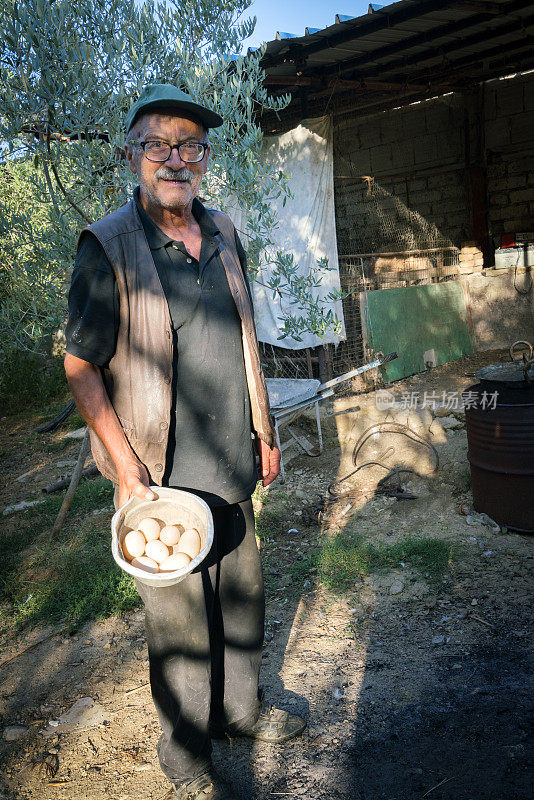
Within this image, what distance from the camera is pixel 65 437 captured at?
7.81 meters

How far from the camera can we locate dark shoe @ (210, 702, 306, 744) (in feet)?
7.73

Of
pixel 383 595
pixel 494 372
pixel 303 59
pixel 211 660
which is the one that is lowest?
pixel 383 595

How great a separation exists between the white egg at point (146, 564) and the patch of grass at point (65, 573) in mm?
2085

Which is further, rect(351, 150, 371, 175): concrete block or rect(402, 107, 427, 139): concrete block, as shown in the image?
rect(351, 150, 371, 175): concrete block

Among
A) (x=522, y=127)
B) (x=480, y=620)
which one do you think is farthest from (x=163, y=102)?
(x=522, y=127)

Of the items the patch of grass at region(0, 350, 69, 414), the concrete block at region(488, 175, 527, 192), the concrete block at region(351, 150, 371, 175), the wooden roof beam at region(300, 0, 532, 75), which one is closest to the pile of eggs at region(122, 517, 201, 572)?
the wooden roof beam at region(300, 0, 532, 75)

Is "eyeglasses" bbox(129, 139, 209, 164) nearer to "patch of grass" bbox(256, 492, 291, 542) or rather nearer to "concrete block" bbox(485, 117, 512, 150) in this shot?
"patch of grass" bbox(256, 492, 291, 542)

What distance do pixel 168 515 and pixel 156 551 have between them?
0.12m

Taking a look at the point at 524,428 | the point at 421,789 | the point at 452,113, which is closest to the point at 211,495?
the point at 421,789

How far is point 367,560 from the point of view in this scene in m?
4.06

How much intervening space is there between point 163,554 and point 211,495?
315mm

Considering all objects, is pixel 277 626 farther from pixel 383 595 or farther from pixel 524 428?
pixel 524 428

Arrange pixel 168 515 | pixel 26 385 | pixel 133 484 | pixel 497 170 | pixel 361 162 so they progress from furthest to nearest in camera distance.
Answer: pixel 361 162, pixel 497 170, pixel 26 385, pixel 168 515, pixel 133 484

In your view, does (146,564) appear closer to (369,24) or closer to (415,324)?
(369,24)
